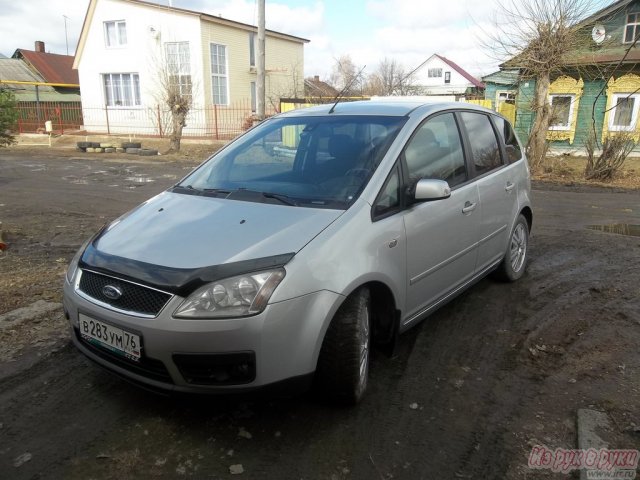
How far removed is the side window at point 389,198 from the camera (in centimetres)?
308

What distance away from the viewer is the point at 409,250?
323 cm

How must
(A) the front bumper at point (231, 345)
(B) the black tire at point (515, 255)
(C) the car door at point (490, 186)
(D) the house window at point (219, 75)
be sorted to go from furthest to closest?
(D) the house window at point (219, 75)
(B) the black tire at point (515, 255)
(C) the car door at point (490, 186)
(A) the front bumper at point (231, 345)

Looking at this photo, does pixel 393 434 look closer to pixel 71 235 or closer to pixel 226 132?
pixel 71 235

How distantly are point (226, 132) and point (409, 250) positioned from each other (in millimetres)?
22893

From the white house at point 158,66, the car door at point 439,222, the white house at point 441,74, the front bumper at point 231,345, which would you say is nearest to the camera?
the front bumper at point 231,345

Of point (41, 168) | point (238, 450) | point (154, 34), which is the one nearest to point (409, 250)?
point (238, 450)

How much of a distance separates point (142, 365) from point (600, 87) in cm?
2006

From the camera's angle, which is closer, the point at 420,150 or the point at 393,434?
the point at 393,434

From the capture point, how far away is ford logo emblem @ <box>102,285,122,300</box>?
2623mm

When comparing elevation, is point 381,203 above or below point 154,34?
below

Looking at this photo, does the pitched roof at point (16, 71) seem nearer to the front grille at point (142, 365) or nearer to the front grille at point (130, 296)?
the front grille at point (130, 296)

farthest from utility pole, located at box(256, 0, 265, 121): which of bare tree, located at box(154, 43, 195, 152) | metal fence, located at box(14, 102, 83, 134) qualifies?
metal fence, located at box(14, 102, 83, 134)

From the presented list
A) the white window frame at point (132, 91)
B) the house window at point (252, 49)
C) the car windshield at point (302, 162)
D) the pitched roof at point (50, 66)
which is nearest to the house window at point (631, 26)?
the house window at point (252, 49)

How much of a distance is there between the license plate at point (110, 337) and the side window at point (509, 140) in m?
3.77
